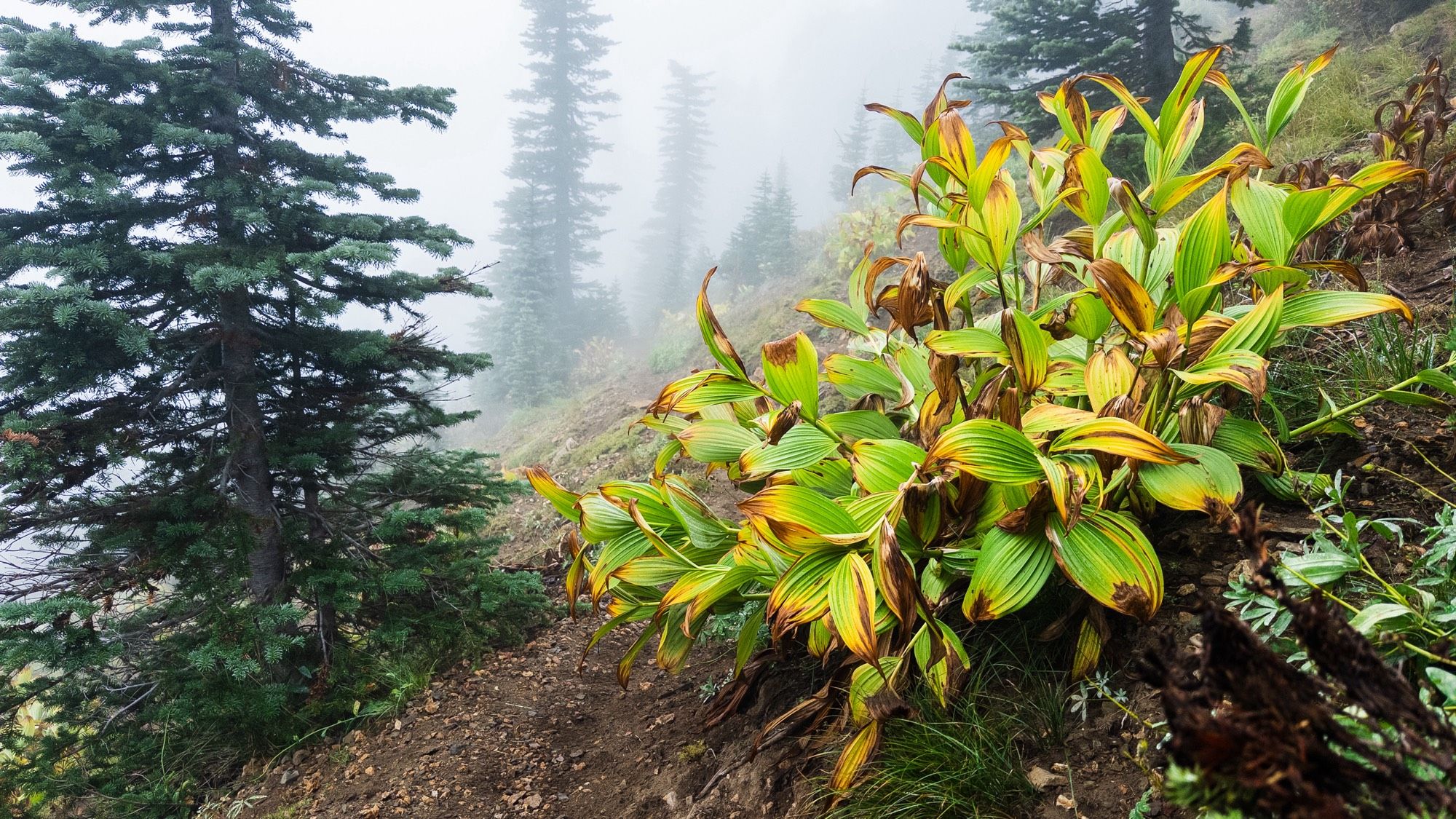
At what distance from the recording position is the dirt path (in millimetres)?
2109

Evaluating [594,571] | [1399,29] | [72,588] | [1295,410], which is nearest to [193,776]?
[72,588]

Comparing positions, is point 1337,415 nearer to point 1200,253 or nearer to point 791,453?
point 1200,253

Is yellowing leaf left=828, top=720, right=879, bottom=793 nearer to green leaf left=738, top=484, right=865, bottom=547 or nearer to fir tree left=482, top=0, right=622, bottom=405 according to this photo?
green leaf left=738, top=484, right=865, bottom=547

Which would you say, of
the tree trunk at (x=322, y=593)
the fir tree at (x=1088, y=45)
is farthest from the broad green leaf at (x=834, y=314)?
the fir tree at (x=1088, y=45)

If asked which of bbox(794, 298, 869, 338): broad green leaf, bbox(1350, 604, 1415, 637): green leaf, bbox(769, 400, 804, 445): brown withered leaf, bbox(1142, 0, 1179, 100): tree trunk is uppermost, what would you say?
bbox(1142, 0, 1179, 100): tree trunk

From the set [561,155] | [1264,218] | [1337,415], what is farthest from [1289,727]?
[561,155]

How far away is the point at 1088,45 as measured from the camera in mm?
6398

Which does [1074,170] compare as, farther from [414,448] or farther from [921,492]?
[414,448]

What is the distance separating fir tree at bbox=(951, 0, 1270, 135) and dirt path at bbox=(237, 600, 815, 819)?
6218 millimetres

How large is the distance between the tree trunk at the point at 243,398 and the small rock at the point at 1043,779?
363cm

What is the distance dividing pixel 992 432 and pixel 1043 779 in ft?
2.51

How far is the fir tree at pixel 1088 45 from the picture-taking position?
6.09m

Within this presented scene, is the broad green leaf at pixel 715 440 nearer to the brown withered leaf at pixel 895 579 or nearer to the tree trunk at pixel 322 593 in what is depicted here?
the brown withered leaf at pixel 895 579

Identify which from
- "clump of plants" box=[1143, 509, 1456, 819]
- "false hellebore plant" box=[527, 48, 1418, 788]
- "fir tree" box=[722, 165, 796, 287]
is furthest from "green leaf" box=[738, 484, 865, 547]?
"fir tree" box=[722, 165, 796, 287]
